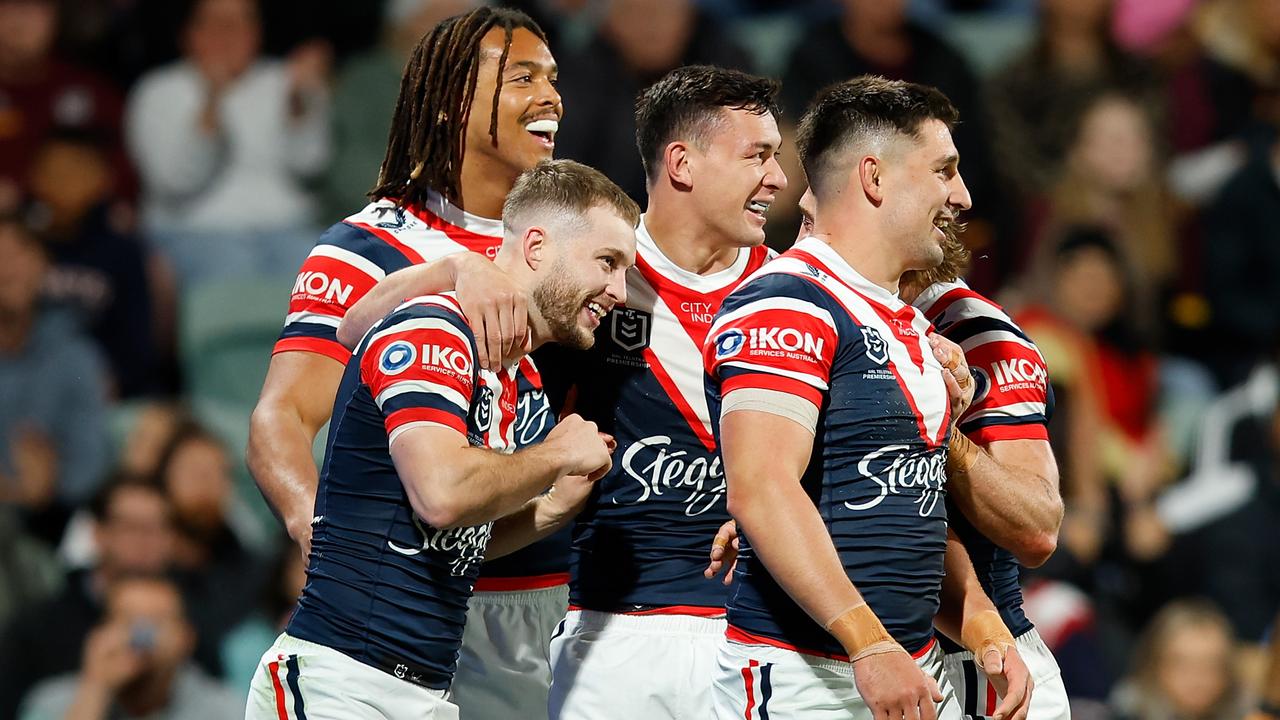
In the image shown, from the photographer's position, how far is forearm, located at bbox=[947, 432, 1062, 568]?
3.93 meters

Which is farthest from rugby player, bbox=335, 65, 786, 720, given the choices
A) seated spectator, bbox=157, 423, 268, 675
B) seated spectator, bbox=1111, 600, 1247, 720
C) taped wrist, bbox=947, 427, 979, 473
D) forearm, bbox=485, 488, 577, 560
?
seated spectator, bbox=1111, 600, 1247, 720

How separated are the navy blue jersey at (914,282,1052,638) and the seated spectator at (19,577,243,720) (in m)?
3.98

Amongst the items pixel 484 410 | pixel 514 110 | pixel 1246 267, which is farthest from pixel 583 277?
pixel 1246 267

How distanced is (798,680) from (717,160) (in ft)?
4.73

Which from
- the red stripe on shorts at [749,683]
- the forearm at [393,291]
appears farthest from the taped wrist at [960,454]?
the forearm at [393,291]

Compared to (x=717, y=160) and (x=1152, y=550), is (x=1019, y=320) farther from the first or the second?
(x=717, y=160)

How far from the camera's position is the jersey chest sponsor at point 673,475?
4.39 metres

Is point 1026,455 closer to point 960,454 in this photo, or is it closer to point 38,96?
point 960,454

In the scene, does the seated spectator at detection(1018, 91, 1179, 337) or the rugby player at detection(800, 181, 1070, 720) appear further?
the seated spectator at detection(1018, 91, 1179, 337)

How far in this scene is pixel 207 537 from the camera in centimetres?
799

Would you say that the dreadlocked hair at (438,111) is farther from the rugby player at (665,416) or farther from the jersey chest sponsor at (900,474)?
the jersey chest sponsor at (900,474)

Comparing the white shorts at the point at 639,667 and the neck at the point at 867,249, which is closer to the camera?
the neck at the point at 867,249

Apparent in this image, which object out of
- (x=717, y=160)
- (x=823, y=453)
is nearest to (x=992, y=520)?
(x=823, y=453)

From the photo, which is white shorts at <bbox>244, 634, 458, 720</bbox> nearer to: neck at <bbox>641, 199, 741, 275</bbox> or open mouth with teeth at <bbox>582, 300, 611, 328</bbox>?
open mouth with teeth at <bbox>582, 300, 611, 328</bbox>
